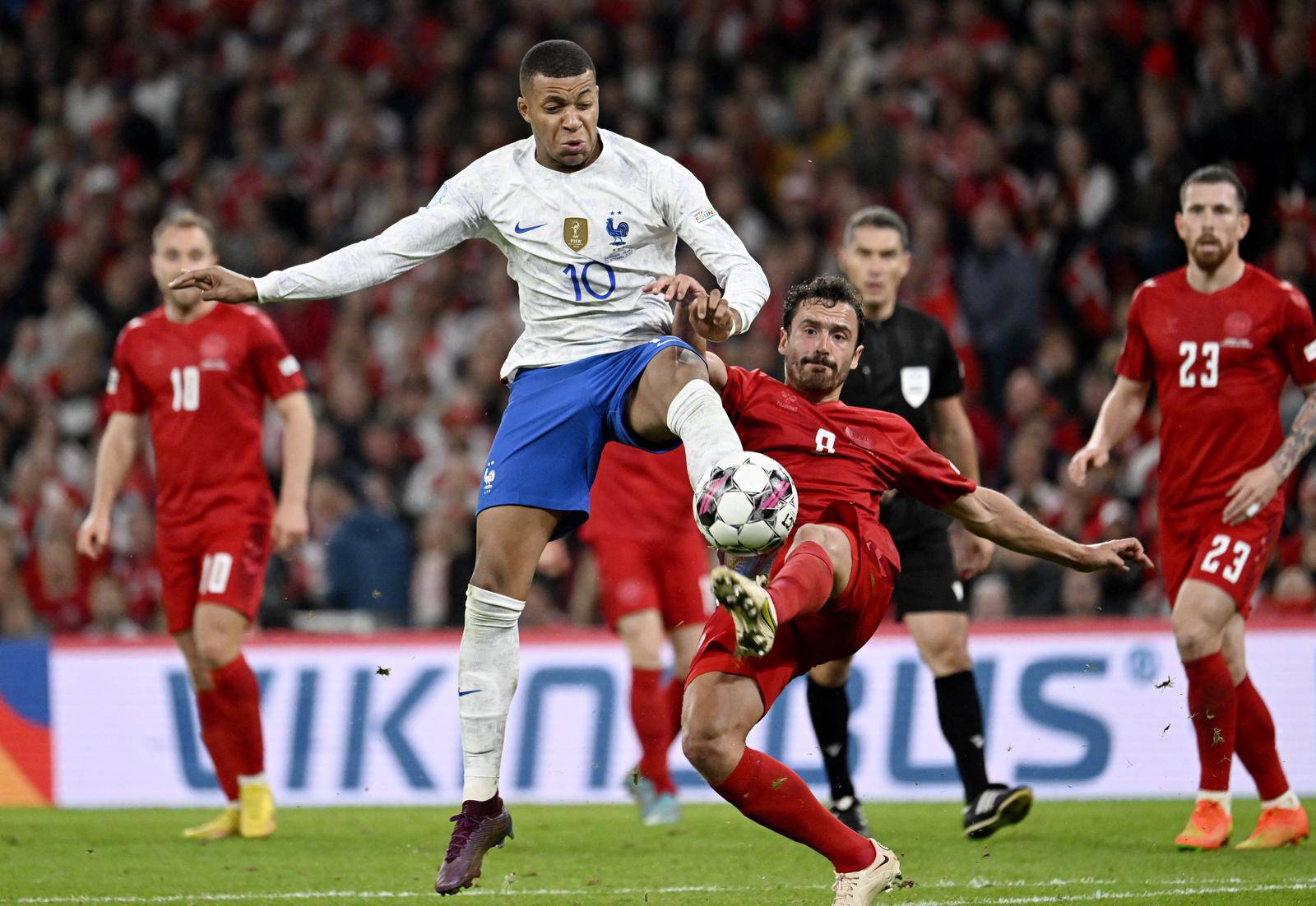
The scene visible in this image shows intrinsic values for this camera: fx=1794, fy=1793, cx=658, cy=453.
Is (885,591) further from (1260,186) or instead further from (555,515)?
(1260,186)

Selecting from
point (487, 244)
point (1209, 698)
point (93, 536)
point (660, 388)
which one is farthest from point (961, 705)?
point (487, 244)

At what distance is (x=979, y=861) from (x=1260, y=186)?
6545 mm

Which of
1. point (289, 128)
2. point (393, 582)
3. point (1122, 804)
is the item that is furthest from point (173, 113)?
point (1122, 804)

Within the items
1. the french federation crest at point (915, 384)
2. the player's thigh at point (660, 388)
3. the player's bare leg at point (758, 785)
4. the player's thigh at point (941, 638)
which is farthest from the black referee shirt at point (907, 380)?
the player's bare leg at point (758, 785)

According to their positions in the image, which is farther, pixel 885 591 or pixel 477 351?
pixel 477 351

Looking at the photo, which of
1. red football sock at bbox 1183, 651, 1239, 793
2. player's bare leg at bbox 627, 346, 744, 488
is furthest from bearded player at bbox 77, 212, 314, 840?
red football sock at bbox 1183, 651, 1239, 793

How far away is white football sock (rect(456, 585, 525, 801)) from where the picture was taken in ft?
18.9

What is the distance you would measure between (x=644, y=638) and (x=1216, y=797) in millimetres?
2632

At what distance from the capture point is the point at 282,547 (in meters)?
7.99

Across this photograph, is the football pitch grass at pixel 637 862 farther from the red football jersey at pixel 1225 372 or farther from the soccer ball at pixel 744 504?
the red football jersey at pixel 1225 372

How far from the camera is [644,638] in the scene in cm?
830

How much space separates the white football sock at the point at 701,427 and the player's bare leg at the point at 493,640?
64cm

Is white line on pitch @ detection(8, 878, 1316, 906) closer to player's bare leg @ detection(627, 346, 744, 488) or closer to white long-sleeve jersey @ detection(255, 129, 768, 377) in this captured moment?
player's bare leg @ detection(627, 346, 744, 488)

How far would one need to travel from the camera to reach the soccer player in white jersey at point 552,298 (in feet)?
18.7
